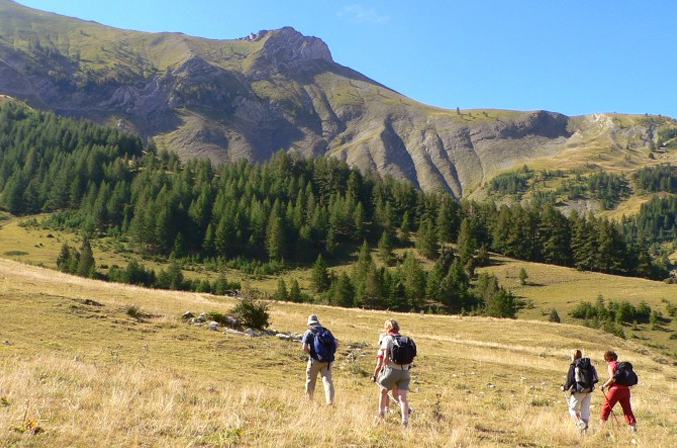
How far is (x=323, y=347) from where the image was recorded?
12.1 m

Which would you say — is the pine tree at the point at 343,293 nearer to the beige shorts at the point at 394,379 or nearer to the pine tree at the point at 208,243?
the pine tree at the point at 208,243

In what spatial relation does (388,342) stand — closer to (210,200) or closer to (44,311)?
(44,311)

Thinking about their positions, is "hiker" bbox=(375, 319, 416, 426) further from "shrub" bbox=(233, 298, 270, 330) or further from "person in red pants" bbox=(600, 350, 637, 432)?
"shrub" bbox=(233, 298, 270, 330)

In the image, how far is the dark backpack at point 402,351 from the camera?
1084 centimetres

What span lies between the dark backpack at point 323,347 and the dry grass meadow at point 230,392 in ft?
3.66

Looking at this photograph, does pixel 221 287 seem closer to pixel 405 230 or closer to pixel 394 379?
pixel 405 230

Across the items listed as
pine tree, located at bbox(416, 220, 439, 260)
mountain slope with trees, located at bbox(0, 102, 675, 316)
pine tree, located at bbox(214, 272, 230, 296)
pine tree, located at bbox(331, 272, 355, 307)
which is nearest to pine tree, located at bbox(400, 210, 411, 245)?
mountain slope with trees, located at bbox(0, 102, 675, 316)

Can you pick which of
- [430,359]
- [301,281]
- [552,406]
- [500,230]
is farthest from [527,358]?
[500,230]

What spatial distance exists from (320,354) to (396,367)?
2.09 metres

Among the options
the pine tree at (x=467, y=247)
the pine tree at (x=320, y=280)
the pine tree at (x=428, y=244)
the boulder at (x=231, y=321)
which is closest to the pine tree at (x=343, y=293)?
the pine tree at (x=320, y=280)

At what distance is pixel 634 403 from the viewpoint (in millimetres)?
18969

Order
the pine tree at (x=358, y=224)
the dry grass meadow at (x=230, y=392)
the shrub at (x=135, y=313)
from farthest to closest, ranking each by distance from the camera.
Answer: the pine tree at (x=358, y=224) → the shrub at (x=135, y=313) → the dry grass meadow at (x=230, y=392)

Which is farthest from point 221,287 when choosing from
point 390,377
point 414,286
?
point 390,377

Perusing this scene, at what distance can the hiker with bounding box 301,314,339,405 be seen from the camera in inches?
474
